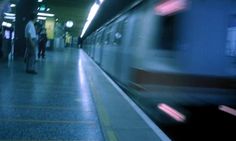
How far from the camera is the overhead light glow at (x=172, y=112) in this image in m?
9.05

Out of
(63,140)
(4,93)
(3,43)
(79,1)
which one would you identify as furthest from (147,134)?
(79,1)

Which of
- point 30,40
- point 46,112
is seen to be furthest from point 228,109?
point 30,40

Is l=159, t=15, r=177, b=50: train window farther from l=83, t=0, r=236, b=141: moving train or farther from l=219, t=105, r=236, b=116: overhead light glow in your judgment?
l=219, t=105, r=236, b=116: overhead light glow

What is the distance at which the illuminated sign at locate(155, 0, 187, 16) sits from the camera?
9039 millimetres

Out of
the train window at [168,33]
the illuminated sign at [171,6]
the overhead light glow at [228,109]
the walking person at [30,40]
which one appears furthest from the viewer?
the walking person at [30,40]

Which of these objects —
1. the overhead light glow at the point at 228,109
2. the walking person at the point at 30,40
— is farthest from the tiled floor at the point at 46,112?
the walking person at the point at 30,40

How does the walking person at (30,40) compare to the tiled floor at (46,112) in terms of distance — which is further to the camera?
the walking person at (30,40)

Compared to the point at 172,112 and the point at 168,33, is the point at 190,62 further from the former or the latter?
the point at 172,112

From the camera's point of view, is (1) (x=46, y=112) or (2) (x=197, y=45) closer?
(1) (x=46, y=112)

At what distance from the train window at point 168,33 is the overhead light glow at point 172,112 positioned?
1197 millimetres

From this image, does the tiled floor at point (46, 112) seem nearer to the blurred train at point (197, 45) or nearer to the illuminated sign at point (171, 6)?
the blurred train at point (197, 45)

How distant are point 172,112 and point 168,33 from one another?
158 centimetres

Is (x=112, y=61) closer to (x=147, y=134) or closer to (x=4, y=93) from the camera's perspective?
(x=4, y=93)

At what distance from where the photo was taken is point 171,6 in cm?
913
